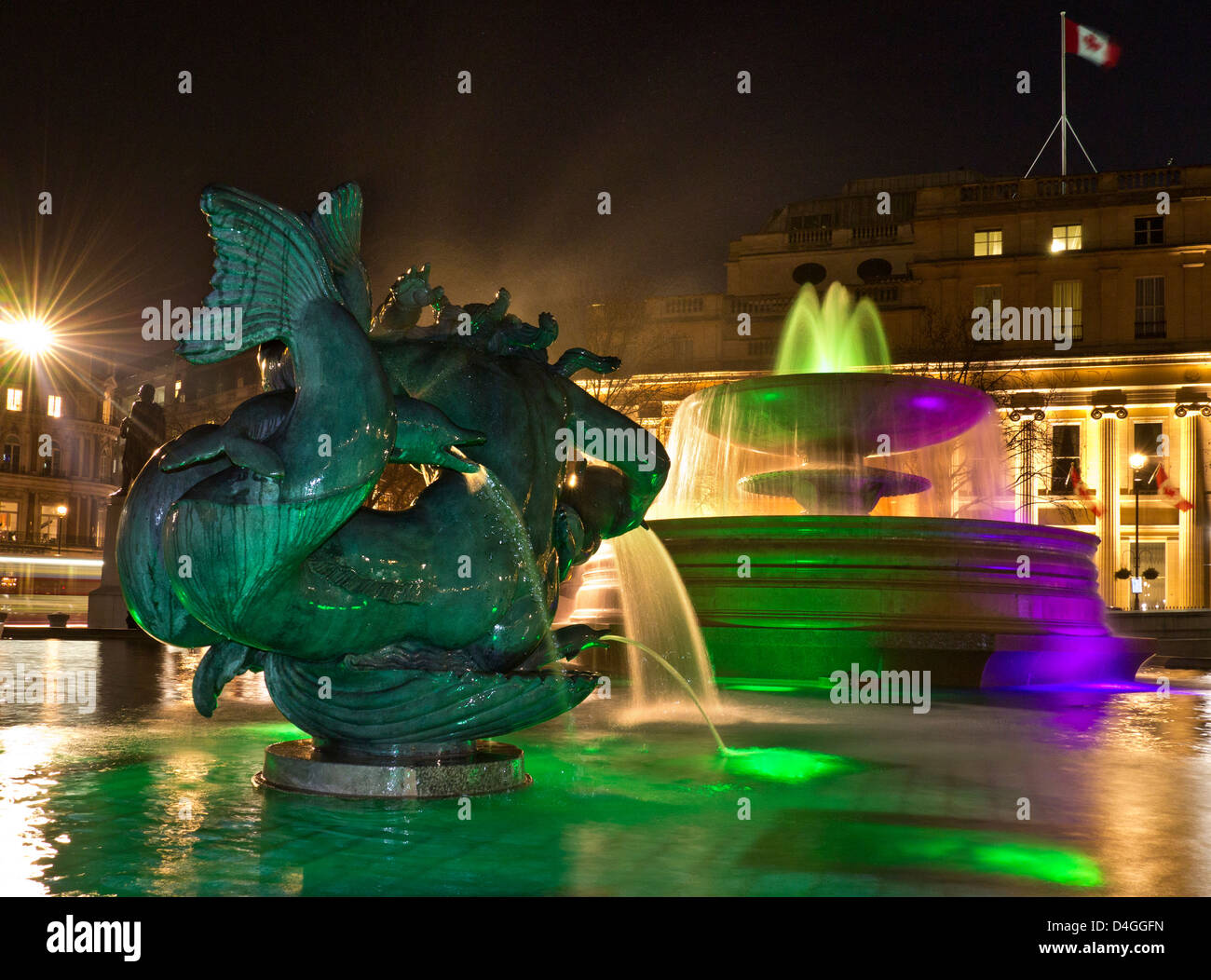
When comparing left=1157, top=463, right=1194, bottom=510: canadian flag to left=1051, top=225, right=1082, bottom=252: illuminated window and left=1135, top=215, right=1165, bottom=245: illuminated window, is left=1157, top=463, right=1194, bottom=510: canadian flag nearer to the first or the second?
left=1135, top=215, right=1165, bottom=245: illuminated window

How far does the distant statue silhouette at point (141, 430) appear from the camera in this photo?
17.7 metres

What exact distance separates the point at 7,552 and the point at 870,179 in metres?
56.3

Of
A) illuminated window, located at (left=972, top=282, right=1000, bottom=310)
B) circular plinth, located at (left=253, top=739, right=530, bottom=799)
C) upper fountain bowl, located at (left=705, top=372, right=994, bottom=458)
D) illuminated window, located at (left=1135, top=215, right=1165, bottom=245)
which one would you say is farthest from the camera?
illuminated window, located at (left=972, top=282, right=1000, bottom=310)

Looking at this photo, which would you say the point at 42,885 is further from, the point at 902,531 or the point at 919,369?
the point at 919,369

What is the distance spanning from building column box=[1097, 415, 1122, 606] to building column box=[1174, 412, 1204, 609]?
242cm

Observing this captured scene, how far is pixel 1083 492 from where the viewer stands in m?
42.1

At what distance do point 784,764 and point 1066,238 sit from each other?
2006 inches

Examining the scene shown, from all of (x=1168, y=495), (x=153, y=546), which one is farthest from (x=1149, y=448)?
(x=153, y=546)

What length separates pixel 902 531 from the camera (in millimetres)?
11102

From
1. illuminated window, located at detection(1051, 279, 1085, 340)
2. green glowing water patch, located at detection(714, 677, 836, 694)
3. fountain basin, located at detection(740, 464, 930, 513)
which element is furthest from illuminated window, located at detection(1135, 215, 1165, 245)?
green glowing water patch, located at detection(714, 677, 836, 694)

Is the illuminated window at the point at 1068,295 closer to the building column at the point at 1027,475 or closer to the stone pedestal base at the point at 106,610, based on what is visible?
the building column at the point at 1027,475

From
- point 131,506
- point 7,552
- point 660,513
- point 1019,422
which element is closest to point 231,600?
point 131,506

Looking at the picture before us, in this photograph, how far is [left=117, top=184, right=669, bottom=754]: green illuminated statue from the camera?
407 cm

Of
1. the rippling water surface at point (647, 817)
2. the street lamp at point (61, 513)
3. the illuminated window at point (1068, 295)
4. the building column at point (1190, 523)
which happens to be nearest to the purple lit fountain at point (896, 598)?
the rippling water surface at point (647, 817)
